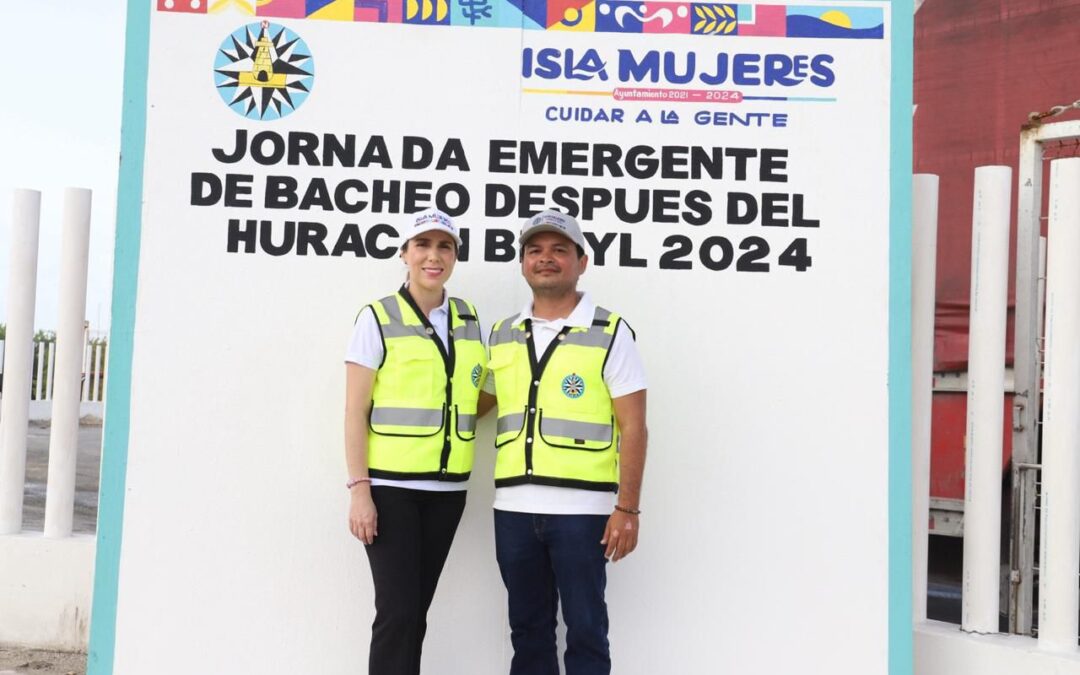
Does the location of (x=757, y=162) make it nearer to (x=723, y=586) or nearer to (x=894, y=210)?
(x=894, y=210)

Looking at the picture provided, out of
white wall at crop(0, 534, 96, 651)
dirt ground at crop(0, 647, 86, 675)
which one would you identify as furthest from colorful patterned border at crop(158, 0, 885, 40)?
dirt ground at crop(0, 647, 86, 675)

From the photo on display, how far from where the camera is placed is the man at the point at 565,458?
11.0 ft

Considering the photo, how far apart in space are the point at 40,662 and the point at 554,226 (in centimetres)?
330

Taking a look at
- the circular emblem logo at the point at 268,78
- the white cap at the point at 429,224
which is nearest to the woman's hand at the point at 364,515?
Answer: the white cap at the point at 429,224

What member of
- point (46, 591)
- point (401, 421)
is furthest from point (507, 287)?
point (46, 591)

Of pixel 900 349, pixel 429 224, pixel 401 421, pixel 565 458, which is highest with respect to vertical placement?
pixel 429 224

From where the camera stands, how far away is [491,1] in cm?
413

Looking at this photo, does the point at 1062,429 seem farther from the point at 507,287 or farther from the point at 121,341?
the point at 121,341

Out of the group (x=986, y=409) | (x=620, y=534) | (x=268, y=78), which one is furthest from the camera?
(x=268, y=78)

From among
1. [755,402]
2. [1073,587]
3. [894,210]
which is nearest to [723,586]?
[755,402]

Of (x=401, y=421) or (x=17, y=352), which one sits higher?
(x=17, y=352)

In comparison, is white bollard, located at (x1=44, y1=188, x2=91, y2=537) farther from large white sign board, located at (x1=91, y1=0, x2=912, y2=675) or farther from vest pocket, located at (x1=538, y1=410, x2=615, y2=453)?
vest pocket, located at (x1=538, y1=410, x2=615, y2=453)

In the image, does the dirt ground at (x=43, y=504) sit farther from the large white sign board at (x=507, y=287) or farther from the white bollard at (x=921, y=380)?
the white bollard at (x=921, y=380)

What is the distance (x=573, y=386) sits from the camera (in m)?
3.43
